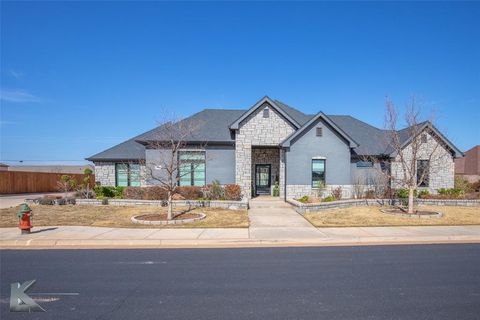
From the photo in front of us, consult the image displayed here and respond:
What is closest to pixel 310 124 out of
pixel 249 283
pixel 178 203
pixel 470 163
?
pixel 178 203

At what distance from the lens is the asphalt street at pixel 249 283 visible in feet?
15.8

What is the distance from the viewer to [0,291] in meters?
5.71

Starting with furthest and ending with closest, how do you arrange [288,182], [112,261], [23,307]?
1. [288,182]
2. [112,261]
3. [23,307]

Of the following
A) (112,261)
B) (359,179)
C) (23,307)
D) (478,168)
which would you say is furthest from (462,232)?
(478,168)

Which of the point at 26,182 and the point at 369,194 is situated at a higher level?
the point at 26,182

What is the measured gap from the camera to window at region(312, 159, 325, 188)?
66.9ft

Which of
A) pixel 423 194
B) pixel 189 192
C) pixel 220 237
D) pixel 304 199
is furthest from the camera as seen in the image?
pixel 423 194

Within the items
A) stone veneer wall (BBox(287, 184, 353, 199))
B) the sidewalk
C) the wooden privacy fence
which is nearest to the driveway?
the sidewalk

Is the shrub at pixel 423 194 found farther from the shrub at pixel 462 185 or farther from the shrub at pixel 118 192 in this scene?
the shrub at pixel 118 192

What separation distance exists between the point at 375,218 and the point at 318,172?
271 inches

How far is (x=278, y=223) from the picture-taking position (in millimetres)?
12961

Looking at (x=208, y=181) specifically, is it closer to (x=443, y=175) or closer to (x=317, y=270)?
(x=317, y=270)

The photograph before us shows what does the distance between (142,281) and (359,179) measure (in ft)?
59.8

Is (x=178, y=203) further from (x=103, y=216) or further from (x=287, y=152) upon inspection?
(x=287, y=152)
